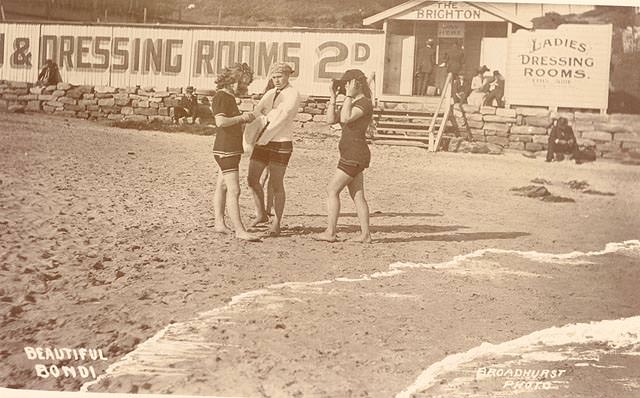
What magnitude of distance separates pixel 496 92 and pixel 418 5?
0.60 meters

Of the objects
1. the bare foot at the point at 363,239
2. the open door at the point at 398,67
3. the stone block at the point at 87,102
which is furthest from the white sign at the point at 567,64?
the stone block at the point at 87,102

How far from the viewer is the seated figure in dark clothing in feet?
11.3

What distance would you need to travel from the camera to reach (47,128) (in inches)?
144

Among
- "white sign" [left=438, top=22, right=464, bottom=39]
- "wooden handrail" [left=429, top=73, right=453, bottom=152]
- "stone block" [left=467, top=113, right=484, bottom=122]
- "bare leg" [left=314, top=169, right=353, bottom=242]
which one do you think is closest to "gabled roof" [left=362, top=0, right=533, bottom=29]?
"white sign" [left=438, top=22, right=464, bottom=39]

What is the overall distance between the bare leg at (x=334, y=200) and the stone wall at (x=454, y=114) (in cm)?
47

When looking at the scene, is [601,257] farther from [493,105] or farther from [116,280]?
[116,280]

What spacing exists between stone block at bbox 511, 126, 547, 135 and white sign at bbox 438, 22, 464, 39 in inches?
22.3

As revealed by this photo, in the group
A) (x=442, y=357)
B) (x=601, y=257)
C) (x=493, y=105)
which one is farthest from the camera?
(x=493, y=105)

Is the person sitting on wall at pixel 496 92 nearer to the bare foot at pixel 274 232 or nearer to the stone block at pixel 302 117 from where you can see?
the stone block at pixel 302 117

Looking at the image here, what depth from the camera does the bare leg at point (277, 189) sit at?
331cm

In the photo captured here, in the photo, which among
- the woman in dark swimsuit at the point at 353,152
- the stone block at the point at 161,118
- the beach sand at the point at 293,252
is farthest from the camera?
the stone block at the point at 161,118

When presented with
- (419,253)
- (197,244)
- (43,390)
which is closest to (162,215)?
(197,244)

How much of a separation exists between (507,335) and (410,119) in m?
1.21

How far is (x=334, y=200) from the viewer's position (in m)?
3.26
